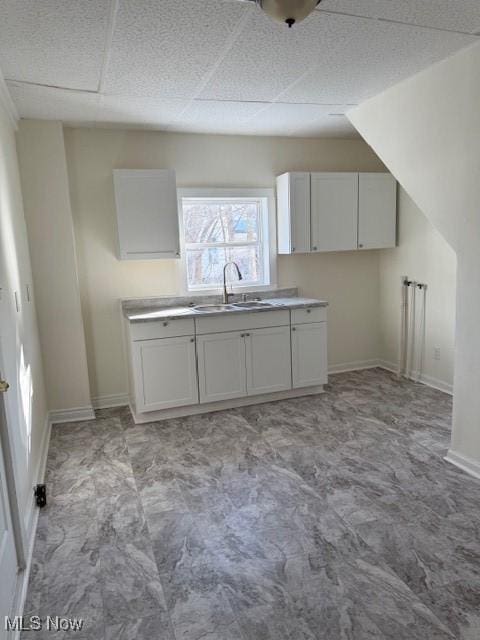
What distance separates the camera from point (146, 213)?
3.75 metres

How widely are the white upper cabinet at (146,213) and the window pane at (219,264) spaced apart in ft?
1.39

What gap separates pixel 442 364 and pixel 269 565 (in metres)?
2.86

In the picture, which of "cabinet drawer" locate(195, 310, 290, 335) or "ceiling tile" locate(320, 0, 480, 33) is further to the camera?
"cabinet drawer" locate(195, 310, 290, 335)

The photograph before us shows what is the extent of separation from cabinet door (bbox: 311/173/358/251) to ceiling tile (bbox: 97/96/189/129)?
1472mm

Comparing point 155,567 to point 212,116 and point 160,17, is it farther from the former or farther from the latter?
point 212,116

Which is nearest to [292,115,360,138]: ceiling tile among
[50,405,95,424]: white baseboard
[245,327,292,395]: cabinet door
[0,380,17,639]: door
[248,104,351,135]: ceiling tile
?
[248,104,351,135]: ceiling tile

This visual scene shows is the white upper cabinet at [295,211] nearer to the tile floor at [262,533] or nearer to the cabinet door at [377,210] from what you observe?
the cabinet door at [377,210]

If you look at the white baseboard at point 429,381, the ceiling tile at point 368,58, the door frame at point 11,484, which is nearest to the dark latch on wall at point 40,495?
the door frame at point 11,484

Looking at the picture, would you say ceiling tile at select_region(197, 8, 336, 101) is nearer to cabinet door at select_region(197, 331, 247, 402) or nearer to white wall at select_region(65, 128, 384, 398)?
white wall at select_region(65, 128, 384, 398)

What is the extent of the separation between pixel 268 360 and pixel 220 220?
1.43m

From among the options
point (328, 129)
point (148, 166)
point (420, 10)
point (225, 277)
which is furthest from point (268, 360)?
point (420, 10)

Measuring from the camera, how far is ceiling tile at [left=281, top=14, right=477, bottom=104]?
2188 mm

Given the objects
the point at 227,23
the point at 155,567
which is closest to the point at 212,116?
the point at 227,23

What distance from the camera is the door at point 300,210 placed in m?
4.13
